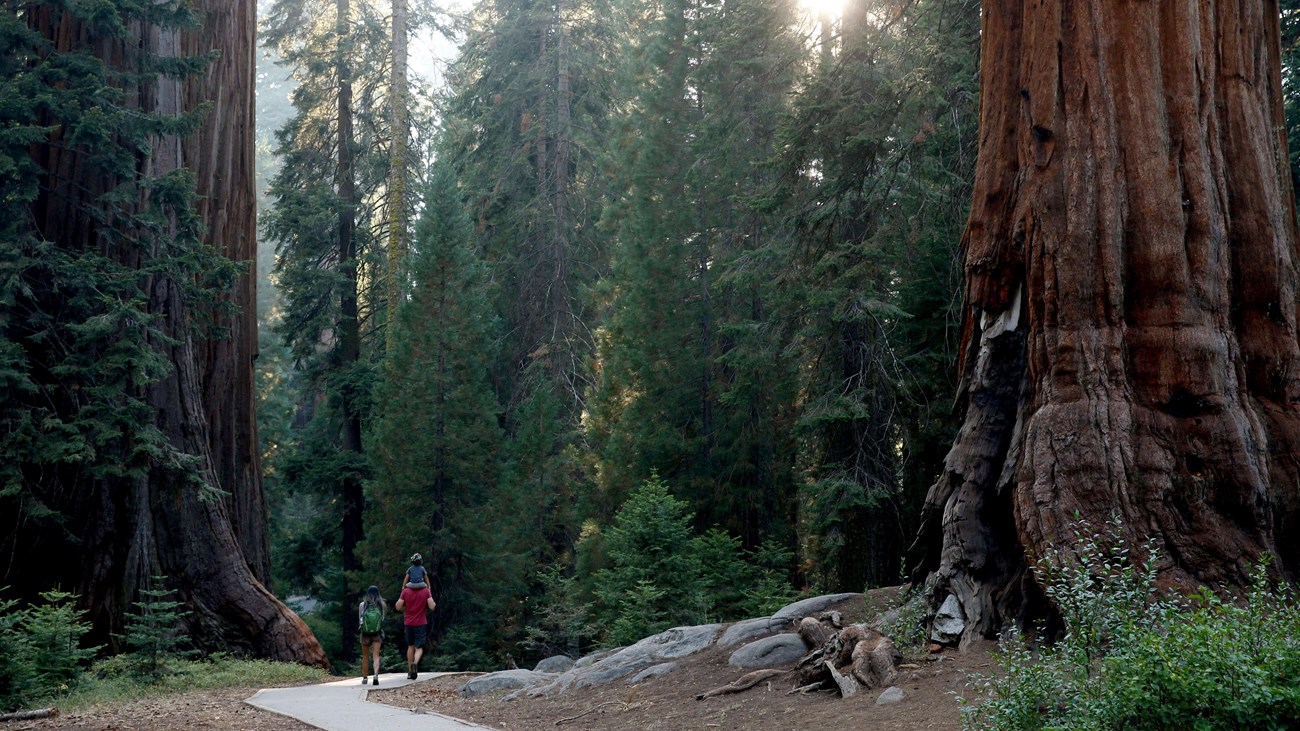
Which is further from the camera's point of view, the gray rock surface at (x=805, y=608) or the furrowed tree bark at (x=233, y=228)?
the furrowed tree bark at (x=233, y=228)

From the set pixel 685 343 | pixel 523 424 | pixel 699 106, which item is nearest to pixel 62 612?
pixel 685 343

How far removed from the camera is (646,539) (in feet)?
51.5

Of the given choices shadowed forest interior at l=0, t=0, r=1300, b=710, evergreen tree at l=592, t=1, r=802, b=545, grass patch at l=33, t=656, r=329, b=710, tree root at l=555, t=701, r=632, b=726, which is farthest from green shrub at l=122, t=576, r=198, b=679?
evergreen tree at l=592, t=1, r=802, b=545

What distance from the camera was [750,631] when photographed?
10.5 m

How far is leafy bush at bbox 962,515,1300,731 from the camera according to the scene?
4.40 metres

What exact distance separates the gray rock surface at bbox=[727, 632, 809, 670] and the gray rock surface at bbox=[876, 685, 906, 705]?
2166mm

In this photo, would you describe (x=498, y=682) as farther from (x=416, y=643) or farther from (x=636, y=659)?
(x=636, y=659)

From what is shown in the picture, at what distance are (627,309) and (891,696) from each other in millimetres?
17898

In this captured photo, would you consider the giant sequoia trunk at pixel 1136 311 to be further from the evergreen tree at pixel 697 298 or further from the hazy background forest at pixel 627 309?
the evergreen tree at pixel 697 298

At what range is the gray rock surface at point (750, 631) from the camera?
1035cm

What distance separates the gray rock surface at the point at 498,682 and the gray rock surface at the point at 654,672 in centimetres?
214

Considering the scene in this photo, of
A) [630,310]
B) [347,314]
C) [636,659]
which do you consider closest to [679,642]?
[636,659]

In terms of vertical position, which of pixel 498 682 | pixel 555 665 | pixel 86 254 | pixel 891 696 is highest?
pixel 86 254

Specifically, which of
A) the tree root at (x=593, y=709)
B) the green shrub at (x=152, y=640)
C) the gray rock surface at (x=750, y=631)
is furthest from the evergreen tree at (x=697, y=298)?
the green shrub at (x=152, y=640)
